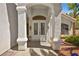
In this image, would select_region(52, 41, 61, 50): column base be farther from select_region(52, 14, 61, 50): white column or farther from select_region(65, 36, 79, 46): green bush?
select_region(65, 36, 79, 46): green bush

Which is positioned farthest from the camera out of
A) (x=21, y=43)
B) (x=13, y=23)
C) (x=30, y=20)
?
(x=30, y=20)

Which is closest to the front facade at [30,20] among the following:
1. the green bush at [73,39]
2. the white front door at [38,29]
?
the white front door at [38,29]

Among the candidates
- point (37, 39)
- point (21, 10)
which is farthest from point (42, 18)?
point (21, 10)

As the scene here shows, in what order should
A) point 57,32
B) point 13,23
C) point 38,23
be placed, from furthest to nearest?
point 38,23 → point 13,23 → point 57,32

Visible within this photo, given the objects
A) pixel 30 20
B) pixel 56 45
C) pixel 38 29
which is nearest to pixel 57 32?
pixel 56 45

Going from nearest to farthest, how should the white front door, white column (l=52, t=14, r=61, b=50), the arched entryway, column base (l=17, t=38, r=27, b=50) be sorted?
column base (l=17, t=38, r=27, b=50)
white column (l=52, t=14, r=61, b=50)
the arched entryway
the white front door

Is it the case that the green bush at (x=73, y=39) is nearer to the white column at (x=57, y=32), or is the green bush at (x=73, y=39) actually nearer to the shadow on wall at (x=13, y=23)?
the white column at (x=57, y=32)

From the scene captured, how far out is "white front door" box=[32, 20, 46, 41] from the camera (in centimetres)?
1019

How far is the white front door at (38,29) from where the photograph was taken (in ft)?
33.4

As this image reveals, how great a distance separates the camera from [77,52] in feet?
16.5

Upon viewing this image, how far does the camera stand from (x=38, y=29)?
10.4 metres

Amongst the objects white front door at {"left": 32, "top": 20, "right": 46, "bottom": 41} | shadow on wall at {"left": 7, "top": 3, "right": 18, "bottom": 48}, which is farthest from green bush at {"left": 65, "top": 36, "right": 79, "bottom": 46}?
white front door at {"left": 32, "top": 20, "right": 46, "bottom": 41}

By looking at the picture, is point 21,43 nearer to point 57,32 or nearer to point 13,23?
point 13,23

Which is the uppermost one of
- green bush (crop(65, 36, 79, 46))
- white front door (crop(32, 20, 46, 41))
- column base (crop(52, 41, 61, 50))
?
white front door (crop(32, 20, 46, 41))
